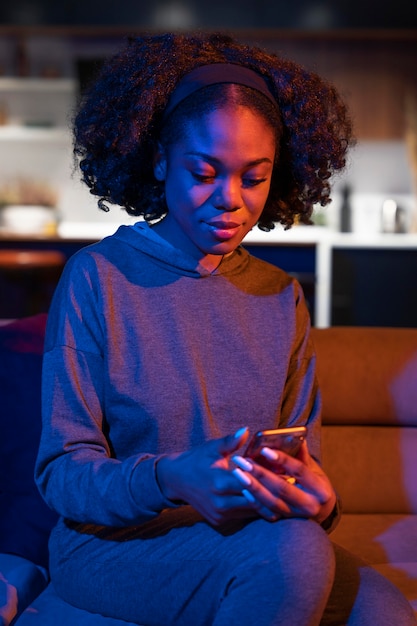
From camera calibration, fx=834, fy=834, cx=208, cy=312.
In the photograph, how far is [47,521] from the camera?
157 centimetres

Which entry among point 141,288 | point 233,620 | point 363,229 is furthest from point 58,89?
point 233,620

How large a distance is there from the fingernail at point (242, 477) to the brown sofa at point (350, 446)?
0.59 m

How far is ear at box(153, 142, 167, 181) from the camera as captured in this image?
132 cm

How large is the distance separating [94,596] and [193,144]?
0.64 metres

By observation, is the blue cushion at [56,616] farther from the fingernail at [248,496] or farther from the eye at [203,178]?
the eye at [203,178]

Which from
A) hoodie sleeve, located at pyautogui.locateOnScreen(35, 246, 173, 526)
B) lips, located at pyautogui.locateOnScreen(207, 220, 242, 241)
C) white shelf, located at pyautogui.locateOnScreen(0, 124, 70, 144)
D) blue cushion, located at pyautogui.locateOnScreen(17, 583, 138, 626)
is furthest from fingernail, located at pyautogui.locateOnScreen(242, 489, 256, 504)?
white shelf, located at pyautogui.locateOnScreen(0, 124, 70, 144)

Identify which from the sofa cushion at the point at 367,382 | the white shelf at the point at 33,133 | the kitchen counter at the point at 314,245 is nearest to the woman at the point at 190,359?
the sofa cushion at the point at 367,382

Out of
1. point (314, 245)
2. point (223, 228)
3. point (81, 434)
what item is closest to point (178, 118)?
point (223, 228)

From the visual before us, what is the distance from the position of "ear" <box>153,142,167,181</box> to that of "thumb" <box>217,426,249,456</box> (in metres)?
0.54

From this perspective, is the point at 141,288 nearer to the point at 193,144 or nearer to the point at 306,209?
the point at 193,144

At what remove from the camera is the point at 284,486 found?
3.17 ft

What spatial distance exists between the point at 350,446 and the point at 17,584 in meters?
0.77

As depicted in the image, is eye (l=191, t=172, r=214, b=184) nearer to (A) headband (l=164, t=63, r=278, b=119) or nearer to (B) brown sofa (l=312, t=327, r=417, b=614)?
(A) headband (l=164, t=63, r=278, b=119)

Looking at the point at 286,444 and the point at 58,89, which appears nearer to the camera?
the point at 286,444
